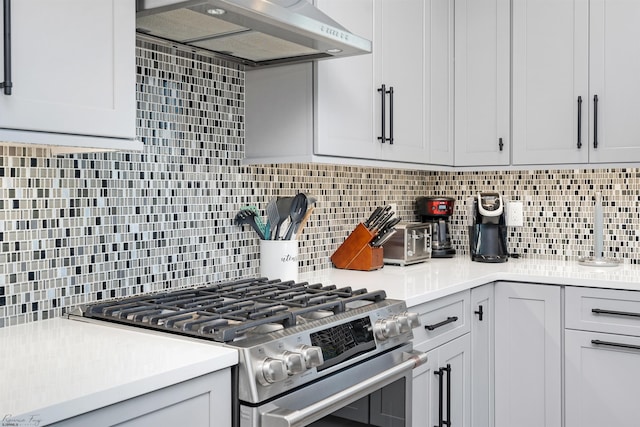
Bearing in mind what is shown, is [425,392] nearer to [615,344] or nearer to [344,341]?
[344,341]

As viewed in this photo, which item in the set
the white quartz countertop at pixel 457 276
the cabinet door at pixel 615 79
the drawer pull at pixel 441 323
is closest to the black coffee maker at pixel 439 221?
the white quartz countertop at pixel 457 276

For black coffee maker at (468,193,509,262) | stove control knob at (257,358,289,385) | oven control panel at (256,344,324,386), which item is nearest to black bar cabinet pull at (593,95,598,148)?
black coffee maker at (468,193,509,262)

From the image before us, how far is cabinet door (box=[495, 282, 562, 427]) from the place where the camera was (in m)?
2.61

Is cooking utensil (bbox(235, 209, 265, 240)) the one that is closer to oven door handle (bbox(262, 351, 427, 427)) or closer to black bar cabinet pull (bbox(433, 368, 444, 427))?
oven door handle (bbox(262, 351, 427, 427))

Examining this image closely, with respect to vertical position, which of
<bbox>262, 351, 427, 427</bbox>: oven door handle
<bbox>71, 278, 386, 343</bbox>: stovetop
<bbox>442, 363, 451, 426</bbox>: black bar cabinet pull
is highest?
<bbox>71, 278, 386, 343</bbox>: stovetop

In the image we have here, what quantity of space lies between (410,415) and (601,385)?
998 millimetres

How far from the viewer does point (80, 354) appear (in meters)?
1.36

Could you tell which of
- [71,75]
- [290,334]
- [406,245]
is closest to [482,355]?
[406,245]

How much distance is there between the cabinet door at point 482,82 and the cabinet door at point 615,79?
39 cm

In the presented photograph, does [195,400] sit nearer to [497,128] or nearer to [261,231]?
[261,231]

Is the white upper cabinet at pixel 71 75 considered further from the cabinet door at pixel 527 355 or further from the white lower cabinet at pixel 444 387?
the cabinet door at pixel 527 355

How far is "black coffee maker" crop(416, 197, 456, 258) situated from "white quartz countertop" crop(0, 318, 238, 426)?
201 centimetres

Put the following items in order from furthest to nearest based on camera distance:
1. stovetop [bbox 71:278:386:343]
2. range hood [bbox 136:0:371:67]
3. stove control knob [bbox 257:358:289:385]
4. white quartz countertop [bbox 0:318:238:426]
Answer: range hood [bbox 136:0:371:67]
stovetop [bbox 71:278:386:343]
stove control knob [bbox 257:358:289:385]
white quartz countertop [bbox 0:318:238:426]

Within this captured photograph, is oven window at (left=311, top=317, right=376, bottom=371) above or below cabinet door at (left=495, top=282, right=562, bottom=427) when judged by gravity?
above
